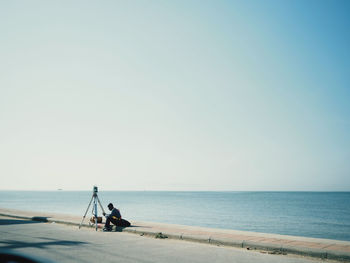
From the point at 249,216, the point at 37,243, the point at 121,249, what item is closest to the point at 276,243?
the point at 121,249

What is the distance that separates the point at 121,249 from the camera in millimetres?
8148

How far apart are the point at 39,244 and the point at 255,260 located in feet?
20.5

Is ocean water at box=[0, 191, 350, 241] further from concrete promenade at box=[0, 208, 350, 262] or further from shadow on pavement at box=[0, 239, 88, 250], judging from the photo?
shadow on pavement at box=[0, 239, 88, 250]

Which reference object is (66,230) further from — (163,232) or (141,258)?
(141,258)

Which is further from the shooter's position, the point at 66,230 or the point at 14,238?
the point at 66,230

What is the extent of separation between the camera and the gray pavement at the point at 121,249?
689 centimetres

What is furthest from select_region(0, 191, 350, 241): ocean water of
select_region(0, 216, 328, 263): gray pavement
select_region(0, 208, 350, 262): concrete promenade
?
select_region(0, 216, 328, 263): gray pavement

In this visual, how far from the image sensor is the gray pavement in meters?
6.89

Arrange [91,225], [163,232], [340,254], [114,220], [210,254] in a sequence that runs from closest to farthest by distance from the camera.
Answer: [340,254]
[210,254]
[163,232]
[114,220]
[91,225]

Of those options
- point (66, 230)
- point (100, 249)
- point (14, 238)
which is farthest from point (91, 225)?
point (100, 249)

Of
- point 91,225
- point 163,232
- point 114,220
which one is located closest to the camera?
point 163,232

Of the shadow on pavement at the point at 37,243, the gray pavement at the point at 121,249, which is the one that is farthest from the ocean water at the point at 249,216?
the shadow on pavement at the point at 37,243

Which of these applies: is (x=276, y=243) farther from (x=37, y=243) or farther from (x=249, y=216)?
(x=249, y=216)

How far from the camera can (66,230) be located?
12156mm
